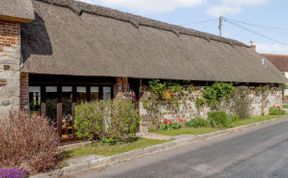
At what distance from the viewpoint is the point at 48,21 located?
12.4m

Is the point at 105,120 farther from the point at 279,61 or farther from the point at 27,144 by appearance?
the point at 279,61

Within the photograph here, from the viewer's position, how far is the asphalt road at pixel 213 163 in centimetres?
810

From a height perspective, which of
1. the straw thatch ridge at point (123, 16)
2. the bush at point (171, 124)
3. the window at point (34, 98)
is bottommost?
the bush at point (171, 124)

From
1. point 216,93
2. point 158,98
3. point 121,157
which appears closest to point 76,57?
point 121,157

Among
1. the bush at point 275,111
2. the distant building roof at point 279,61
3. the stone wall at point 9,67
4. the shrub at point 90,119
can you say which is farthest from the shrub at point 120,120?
the distant building roof at point 279,61

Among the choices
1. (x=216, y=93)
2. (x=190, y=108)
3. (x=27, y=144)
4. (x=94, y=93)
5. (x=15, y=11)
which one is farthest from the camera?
(x=216, y=93)

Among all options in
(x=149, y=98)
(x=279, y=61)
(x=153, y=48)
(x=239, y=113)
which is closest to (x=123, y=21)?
(x=153, y=48)

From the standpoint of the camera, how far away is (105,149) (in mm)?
10672

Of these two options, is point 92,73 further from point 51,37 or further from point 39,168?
point 39,168

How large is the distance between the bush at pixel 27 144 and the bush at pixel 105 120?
7.92 ft

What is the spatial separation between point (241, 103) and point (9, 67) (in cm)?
1590

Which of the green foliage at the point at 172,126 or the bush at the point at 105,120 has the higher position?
the bush at the point at 105,120

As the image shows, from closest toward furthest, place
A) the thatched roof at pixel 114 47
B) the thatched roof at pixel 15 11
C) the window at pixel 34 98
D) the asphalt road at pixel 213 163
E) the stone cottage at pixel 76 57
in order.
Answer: the asphalt road at pixel 213 163 → the thatched roof at pixel 15 11 → the stone cottage at pixel 76 57 → the window at pixel 34 98 → the thatched roof at pixel 114 47

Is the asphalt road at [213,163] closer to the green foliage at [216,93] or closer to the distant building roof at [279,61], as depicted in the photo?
the green foliage at [216,93]
